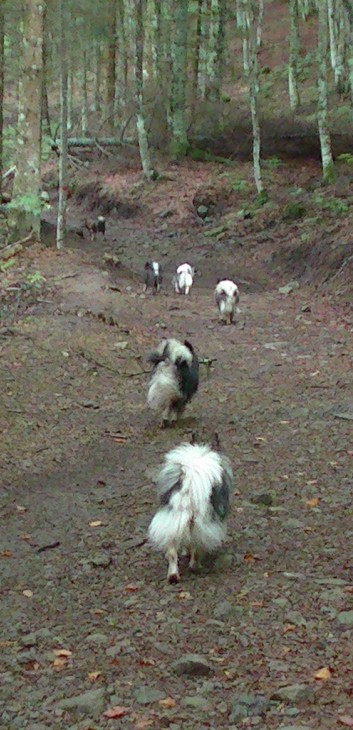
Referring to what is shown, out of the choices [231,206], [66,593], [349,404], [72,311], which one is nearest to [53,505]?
[66,593]

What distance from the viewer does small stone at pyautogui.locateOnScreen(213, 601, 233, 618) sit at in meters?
5.69

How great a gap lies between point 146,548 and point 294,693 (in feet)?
8.05

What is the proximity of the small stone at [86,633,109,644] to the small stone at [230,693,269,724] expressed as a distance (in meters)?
1.06

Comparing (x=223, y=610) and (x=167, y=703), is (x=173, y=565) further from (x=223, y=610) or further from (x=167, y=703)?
(x=167, y=703)

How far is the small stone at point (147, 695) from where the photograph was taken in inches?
185

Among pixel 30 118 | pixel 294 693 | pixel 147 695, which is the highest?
pixel 30 118

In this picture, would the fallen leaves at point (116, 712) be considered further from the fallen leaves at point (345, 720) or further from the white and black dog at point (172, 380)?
the white and black dog at point (172, 380)

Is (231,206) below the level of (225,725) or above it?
above

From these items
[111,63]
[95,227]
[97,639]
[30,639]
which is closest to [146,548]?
[97,639]

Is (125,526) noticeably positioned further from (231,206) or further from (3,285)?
(231,206)

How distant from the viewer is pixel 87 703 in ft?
15.3

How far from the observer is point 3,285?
15.4 meters

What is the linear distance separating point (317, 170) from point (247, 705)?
2445cm

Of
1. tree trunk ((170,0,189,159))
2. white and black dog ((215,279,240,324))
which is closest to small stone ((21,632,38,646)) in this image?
white and black dog ((215,279,240,324))
